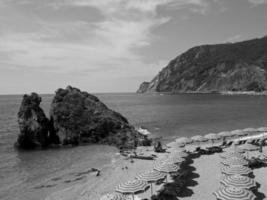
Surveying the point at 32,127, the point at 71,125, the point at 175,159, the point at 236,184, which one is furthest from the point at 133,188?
the point at 32,127

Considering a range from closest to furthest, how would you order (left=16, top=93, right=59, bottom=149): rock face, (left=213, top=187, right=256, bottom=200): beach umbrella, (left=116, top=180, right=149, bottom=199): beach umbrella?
(left=213, top=187, right=256, bottom=200): beach umbrella
(left=116, top=180, right=149, bottom=199): beach umbrella
(left=16, top=93, right=59, bottom=149): rock face

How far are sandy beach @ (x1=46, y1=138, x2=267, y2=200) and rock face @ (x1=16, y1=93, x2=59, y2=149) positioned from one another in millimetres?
15979

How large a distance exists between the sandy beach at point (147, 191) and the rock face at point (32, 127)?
52.4 feet

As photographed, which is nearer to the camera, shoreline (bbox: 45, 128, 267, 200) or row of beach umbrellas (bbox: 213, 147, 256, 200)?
row of beach umbrellas (bbox: 213, 147, 256, 200)

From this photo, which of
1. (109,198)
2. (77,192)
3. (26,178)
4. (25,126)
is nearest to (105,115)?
(25,126)

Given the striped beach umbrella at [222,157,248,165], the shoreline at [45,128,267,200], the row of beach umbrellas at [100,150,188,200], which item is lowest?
the shoreline at [45,128,267,200]

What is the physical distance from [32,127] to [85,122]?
7808mm

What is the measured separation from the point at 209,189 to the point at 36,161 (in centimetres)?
2063

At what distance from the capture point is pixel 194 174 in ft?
71.4

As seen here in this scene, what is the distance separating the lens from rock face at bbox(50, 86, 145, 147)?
39031 mm

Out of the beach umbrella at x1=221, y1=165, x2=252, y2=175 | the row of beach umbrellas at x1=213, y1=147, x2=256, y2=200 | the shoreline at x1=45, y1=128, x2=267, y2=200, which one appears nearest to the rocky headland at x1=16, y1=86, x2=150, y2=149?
the shoreline at x1=45, y1=128, x2=267, y2=200

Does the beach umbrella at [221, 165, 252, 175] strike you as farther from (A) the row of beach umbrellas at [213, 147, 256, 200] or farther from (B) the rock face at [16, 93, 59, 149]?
(B) the rock face at [16, 93, 59, 149]

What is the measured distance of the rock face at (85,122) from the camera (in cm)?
3903

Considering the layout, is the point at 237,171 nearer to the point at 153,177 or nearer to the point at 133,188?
the point at 153,177
